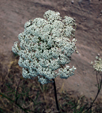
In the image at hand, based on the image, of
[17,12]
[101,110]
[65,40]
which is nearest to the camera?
[65,40]

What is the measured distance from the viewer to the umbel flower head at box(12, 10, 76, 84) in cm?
424

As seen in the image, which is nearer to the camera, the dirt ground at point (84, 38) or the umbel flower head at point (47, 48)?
the umbel flower head at point (47, 48)

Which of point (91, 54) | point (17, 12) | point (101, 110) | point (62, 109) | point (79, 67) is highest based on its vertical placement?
point (17, 12)

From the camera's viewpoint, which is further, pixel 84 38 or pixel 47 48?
pixel 84 38

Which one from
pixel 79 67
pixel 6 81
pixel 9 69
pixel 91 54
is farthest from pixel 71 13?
pixel 6 81

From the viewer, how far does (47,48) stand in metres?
4.35

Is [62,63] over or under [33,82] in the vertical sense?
over

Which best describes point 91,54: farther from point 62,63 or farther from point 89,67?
point 62,63

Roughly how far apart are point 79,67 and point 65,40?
3.37 meters

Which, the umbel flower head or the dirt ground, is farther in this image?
the dirt ground

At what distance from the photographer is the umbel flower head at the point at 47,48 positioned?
13.9ft

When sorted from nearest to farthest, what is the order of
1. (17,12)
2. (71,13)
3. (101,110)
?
(101,110) < (71,13) < (17,12)

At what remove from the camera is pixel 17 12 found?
27.4 feet

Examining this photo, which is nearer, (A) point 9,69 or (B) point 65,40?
(B) point 65,40
